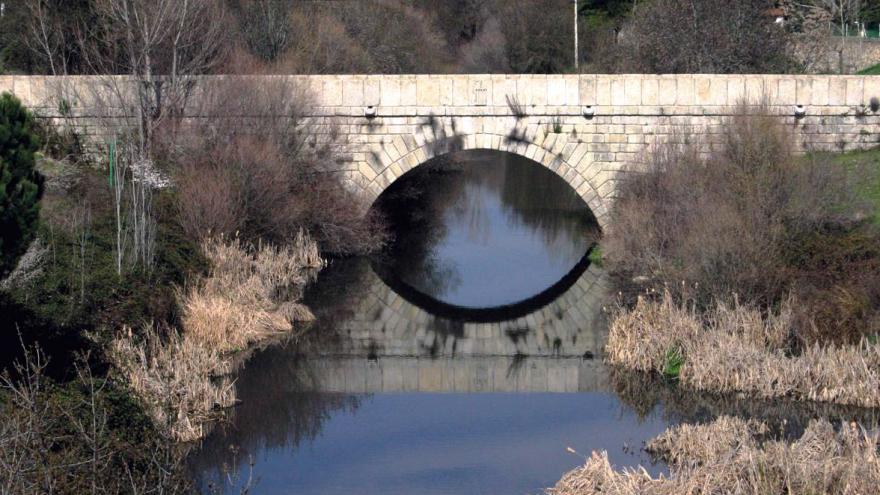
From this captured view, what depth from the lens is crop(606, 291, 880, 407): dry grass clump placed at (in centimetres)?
1402

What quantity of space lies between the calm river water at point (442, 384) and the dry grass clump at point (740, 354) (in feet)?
1.68

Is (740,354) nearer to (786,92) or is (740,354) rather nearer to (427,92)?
(786,92)

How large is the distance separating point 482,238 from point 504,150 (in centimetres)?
339

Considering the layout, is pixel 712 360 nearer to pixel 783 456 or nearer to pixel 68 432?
pixel 783 456

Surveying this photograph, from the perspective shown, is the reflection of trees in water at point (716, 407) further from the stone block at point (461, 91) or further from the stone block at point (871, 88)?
the stone block at point (871, 88)

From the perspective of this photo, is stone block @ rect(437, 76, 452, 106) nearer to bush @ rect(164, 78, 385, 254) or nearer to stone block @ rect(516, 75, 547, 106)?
stone block @ rect(516, 75, 547, 106)

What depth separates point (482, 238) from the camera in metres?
27.3

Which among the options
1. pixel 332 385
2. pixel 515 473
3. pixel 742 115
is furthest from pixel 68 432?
pixel 742 115

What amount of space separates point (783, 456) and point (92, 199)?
13870 millimetres

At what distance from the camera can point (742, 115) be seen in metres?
21.2

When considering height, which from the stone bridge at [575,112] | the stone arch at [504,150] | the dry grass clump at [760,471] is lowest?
the dry grass clump at [760,471]

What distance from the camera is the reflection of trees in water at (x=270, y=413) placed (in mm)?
13133

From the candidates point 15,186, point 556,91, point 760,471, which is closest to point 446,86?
point 556,91

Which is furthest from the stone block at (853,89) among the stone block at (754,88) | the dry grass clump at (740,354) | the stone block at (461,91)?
the dry grass clump at (740,354)
